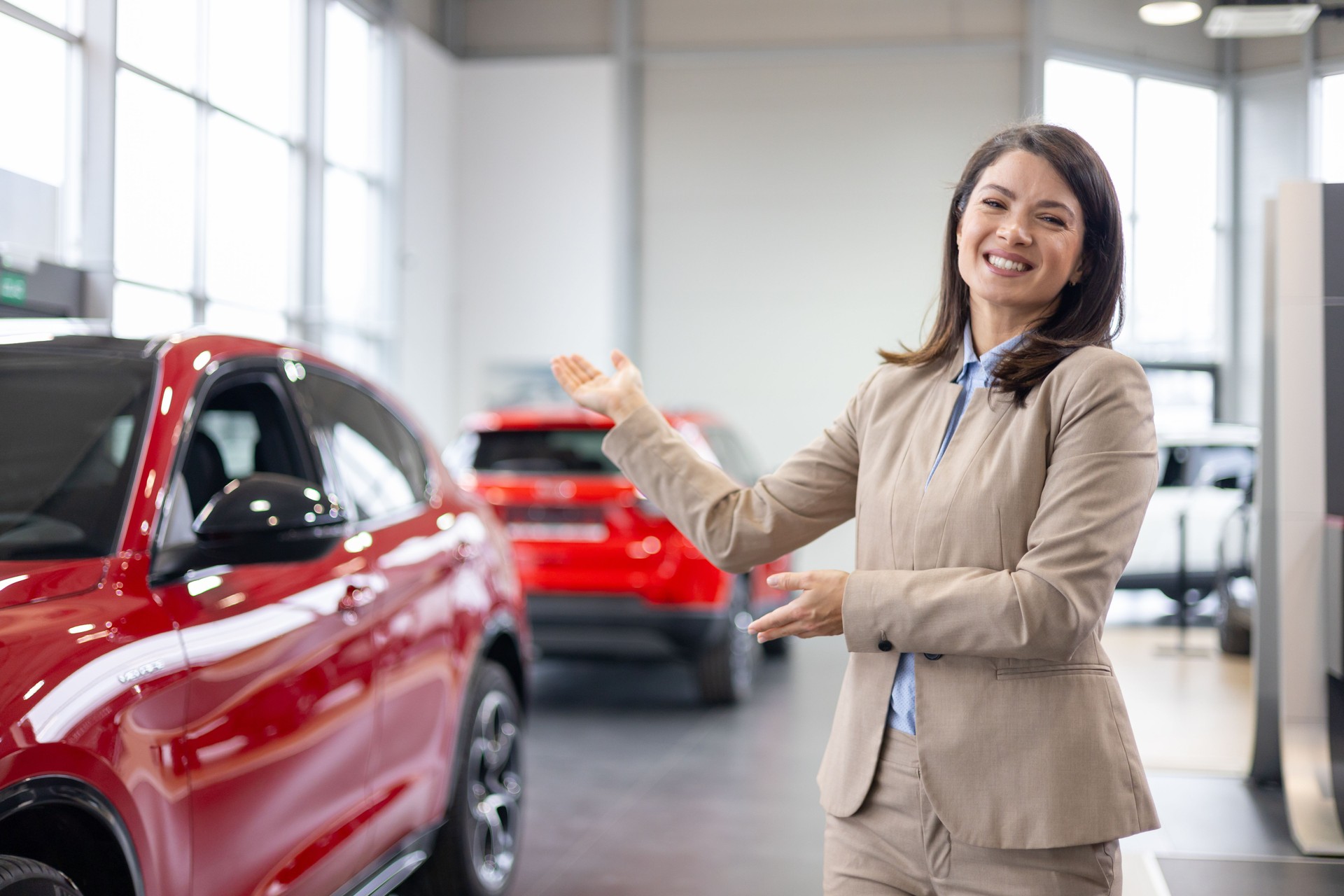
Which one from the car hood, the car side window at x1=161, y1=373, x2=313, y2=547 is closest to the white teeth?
the car hood

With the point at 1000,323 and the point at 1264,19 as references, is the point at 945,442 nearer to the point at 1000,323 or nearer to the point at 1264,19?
the point at 1000,323

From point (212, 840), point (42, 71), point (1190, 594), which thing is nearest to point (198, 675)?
point (212, 840)

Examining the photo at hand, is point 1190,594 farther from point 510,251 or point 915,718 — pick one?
point 510,251

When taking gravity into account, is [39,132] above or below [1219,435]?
above

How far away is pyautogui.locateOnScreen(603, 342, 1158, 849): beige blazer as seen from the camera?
1.52 m

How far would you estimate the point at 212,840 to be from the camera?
2.22m

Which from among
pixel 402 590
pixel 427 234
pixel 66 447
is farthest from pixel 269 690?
pixel 427 234

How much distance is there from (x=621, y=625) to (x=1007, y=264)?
4.89 metres

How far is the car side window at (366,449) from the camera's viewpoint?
10.3ft

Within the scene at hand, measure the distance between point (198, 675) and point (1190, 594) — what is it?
17.5 feet

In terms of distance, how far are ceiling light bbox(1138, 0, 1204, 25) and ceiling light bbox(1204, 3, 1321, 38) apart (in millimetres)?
154

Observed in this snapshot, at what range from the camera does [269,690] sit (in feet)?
7.94

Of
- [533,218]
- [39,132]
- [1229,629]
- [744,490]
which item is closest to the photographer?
[744,490]

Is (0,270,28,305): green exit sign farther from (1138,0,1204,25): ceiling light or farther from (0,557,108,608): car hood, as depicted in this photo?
(1138,0,1204,25): ceiling light
